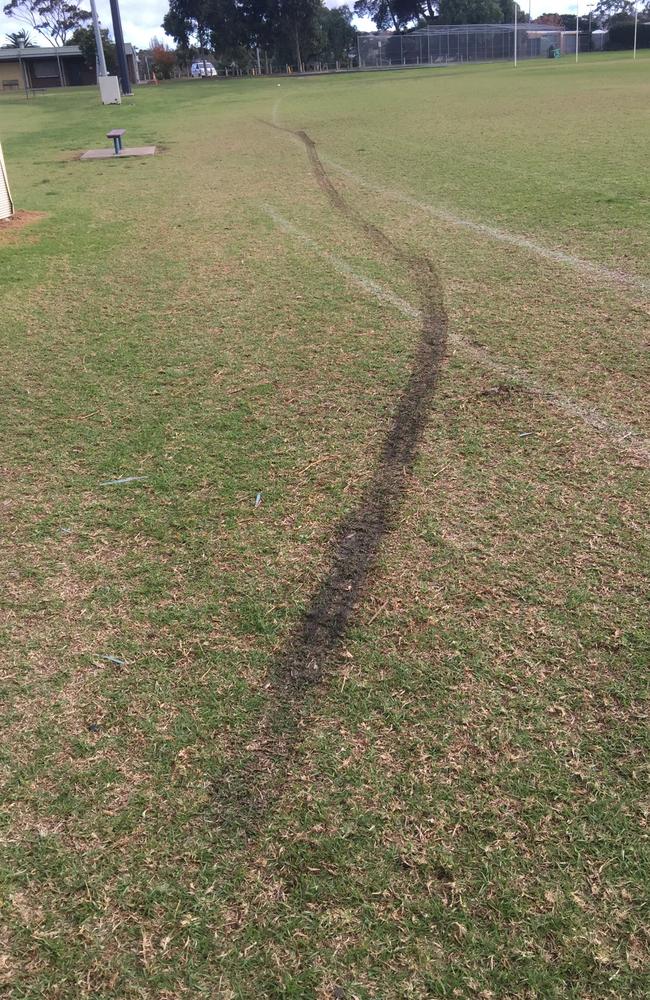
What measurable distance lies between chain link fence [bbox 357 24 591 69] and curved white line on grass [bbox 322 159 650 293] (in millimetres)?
66703

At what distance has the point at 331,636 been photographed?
2641 mm

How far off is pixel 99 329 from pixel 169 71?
6984 centimetres

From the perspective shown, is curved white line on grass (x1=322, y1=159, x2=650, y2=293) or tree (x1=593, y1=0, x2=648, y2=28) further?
tree (x1=593, y1=0, x2=648, y2=28)

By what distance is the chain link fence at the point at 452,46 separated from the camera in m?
66.9

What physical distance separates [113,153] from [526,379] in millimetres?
15543

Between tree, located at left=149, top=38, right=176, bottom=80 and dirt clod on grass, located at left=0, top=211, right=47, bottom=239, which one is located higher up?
tree, located at left=149, top=38, right=176, bottom=80

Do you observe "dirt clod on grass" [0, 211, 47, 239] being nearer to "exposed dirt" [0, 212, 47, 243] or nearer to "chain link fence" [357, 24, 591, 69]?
"exposed dirt" [0, 212, 47, 243]

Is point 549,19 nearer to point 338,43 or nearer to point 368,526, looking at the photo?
point 338,43

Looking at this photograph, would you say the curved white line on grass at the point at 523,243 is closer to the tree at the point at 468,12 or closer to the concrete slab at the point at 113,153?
the concrete slab at the point at 113,153

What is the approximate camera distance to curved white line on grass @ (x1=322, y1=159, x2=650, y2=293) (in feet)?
19.6

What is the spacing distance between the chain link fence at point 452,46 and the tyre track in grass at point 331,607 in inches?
2874

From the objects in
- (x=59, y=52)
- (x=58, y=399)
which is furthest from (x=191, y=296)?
(x=59, y=52)

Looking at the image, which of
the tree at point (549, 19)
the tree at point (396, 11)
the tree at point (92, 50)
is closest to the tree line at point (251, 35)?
the tree at point (92, 50)

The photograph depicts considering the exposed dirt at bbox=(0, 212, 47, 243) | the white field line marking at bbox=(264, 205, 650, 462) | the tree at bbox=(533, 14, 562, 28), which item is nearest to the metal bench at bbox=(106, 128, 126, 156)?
the exposed dirt at bbox=(0, 212, 47, 243)
